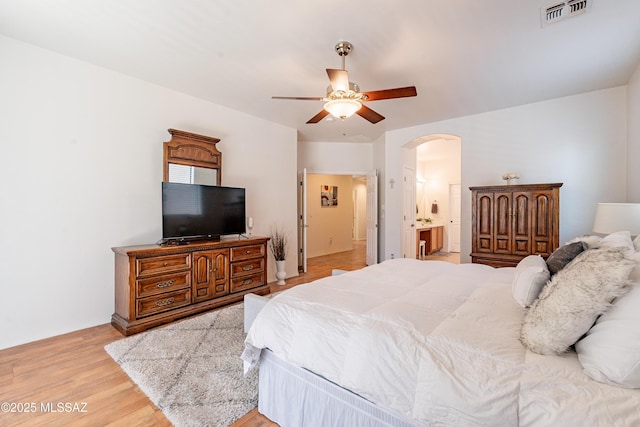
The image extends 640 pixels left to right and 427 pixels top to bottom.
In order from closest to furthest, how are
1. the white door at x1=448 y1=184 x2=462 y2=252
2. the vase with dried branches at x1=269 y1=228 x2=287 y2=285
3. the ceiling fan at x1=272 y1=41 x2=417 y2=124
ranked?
1. the ceiling fan at x1=272 y1=41 x2=417 y2=124
2. the vase with dried branches at x1=269 y1=228 x2=287 y2=285
3. the white door at x1=448 y1=184 x2=462 y2=252

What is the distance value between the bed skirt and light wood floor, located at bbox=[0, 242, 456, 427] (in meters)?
0.15

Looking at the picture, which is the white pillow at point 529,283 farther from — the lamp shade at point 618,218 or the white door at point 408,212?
the white door at point 408,212

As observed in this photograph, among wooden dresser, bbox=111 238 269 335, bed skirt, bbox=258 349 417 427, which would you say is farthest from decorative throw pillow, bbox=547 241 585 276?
wooden dresser, bbox=111 238 269 335

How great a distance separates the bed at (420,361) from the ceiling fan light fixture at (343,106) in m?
1.60

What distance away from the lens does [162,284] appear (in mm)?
3104

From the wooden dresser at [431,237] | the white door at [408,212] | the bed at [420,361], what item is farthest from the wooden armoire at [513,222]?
the wooden dresser at [431,237]

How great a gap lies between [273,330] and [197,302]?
84.6 inches

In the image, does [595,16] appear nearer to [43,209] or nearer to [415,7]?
[415,7]

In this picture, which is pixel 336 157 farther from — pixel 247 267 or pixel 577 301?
pixel 577 301

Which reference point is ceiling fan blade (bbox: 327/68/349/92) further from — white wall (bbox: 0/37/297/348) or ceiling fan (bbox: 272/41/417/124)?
white wall (bbox: 0/37/297/348)

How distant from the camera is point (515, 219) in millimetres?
3734

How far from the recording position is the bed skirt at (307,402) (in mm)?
1364

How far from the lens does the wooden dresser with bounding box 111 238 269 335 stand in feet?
9.52

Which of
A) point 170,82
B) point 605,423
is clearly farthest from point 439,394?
point 170,82
